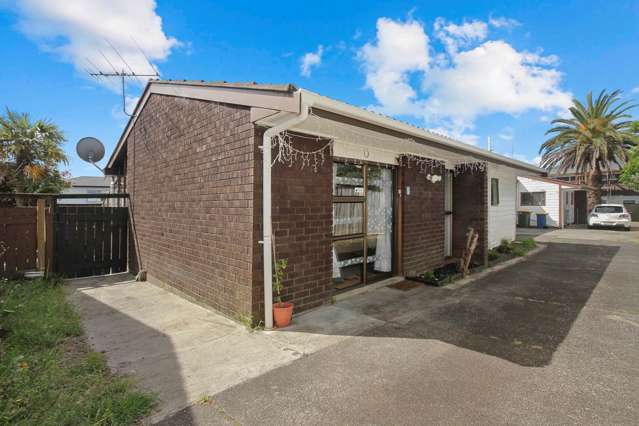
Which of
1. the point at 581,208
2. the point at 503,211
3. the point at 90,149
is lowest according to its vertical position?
the point at 503,211

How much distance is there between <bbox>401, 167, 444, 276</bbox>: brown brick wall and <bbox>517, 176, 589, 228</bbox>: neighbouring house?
53.0ft

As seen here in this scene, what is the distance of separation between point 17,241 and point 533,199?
2465 centimetres

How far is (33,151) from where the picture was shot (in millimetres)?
11227

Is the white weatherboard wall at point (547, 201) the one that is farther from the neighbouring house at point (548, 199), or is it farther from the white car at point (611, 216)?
the white car at point (611, 216)

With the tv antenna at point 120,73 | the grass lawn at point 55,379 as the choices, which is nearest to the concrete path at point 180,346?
the grass lawn at point 55,379

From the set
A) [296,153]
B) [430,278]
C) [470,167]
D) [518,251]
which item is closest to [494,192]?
[518,251]

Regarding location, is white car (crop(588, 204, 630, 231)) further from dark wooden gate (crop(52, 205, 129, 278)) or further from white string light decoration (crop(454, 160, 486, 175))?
dark wooden gate (crop(52, 205, 129, 278))

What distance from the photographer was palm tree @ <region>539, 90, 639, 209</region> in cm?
1908

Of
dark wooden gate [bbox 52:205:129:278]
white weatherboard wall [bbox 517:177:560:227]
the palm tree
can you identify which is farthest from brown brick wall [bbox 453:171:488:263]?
the palm tree

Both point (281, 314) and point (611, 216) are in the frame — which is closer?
point (281, 314)

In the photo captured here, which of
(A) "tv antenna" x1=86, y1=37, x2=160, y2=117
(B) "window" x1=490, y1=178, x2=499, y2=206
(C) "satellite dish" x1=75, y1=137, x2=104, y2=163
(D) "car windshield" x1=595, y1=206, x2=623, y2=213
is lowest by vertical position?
(D) "car windshield" x1=595, y1=206, x2=623, y2=213

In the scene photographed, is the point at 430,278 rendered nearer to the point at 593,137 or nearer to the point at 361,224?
the point at 361,224

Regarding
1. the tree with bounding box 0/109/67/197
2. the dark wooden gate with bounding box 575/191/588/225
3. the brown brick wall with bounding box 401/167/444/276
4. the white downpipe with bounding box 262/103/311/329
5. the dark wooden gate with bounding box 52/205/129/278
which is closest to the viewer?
the white downpipe with bounding box 262/103/311/329

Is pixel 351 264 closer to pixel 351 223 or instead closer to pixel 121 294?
pixel 351 223
